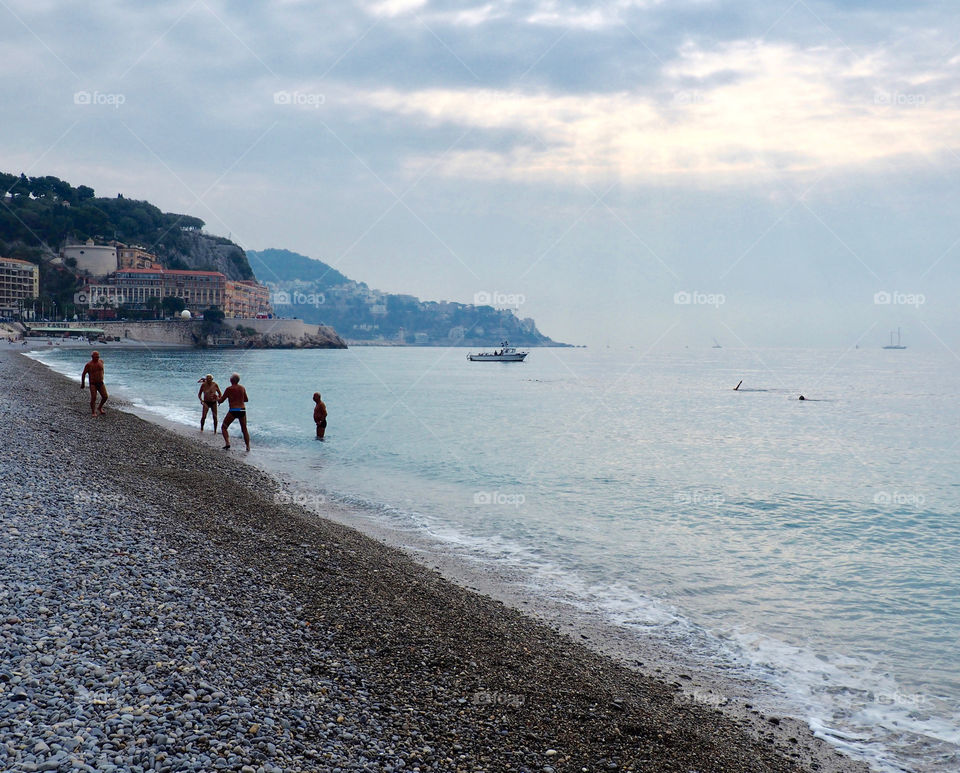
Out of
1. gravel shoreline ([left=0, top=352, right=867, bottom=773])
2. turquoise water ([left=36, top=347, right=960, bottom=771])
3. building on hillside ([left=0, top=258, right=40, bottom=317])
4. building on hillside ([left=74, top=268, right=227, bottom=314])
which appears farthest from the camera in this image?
building on hillside ([left=74, top=268, right=227, bottom=314])

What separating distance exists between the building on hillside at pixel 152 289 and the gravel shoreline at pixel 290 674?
19123 cm

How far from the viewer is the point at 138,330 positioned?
160875 mm

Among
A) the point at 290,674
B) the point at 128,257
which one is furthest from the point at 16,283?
the point at 290,674

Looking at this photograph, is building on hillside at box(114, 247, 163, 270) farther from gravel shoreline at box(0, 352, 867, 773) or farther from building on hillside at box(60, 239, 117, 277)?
gravel shoreline at box(0, 352, 867, 773)

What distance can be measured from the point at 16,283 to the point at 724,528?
19890cm

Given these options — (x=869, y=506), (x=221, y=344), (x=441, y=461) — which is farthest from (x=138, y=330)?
(x=869, y=506)

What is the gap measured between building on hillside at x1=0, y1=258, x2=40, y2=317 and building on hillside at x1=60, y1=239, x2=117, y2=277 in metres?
12.1

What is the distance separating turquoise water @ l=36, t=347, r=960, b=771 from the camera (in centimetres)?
793

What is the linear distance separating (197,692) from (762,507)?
643 inches

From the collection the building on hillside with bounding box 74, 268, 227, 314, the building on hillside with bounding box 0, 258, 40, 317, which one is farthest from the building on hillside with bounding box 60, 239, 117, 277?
the building on hillside with bounding box 0, 258, 40, 317

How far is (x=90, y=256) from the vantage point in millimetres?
185625

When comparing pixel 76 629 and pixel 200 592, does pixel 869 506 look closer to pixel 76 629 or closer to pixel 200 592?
pixel 200 592

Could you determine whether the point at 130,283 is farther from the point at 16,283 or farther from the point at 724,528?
the point at 724,528

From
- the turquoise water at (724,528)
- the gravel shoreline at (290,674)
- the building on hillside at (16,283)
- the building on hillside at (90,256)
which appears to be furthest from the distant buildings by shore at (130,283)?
the gravel shoreline at (290,674)
